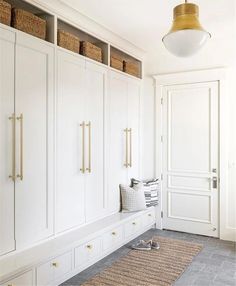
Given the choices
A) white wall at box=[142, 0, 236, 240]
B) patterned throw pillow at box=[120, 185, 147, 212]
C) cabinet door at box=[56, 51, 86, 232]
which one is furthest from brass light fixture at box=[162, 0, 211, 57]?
patterned throw pillow at box=[120, 185, 147, 212]

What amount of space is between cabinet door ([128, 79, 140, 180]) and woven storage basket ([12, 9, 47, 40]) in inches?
69.1

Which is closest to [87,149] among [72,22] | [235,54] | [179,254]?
[72,22]

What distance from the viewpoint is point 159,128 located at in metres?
4.73

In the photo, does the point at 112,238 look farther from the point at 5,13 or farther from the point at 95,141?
the point at 5,13

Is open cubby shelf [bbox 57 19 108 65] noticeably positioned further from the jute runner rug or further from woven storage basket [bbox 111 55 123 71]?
the jute runner rug

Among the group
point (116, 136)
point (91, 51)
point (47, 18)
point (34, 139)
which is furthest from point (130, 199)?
point (47, 18)

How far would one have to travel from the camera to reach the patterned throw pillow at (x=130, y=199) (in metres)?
4.19

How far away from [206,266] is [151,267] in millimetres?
607

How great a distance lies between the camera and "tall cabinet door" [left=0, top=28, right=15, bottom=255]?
8.27 ft

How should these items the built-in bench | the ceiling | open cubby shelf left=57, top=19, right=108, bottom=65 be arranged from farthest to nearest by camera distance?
open cubby shelf left=57, top=19, right=108, bottom=65 → the ceiling → the built-in bench

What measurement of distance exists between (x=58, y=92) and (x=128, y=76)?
1561 millimetres

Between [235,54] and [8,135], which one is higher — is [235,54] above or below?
above

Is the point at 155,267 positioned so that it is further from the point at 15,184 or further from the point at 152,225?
the point at 15,184

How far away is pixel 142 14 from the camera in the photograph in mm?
3410
